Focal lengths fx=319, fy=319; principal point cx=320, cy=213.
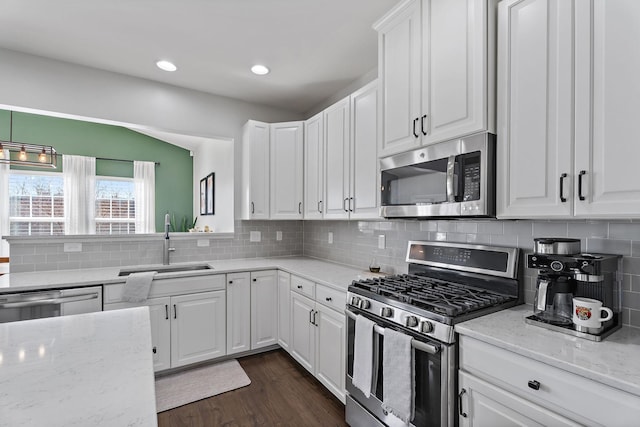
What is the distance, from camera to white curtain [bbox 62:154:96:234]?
5410 millimetres

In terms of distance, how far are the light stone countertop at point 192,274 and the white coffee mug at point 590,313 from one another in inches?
49.0

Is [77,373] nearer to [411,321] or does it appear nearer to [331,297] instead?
[411,321]

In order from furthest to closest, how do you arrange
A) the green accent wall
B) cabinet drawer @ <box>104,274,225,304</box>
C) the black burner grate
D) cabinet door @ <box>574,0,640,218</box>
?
1. the green accent wall
2. cabinet drawer @ <box>104,274,225,304</box>
3. the black burner grate
4. cabinet door @ <box>574,0,640,218</box>

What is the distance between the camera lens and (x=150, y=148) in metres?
6.16

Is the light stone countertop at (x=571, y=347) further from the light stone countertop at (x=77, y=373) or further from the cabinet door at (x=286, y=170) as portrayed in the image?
the cabinet door at (x=286, y=170)

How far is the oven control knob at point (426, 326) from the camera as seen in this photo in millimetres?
1473

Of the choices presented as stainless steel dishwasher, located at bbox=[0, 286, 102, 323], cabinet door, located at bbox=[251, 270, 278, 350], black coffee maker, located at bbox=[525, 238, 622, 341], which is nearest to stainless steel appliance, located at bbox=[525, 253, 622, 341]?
black coffee maker, located at bbox=[525, 238, 622, 341]

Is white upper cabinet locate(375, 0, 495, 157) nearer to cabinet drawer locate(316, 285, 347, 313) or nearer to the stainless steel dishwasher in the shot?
cabinet drawer locate(316, 285, 347, 313)

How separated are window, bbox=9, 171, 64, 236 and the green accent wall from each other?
232 millimetres

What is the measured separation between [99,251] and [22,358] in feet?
7.55

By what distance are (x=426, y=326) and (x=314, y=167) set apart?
195 centimetres

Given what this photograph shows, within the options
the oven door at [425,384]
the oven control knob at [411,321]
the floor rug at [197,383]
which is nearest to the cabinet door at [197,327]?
the floor rug at [197,383]

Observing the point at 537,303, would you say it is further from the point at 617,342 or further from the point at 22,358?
the point at 22,358

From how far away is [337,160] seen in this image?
9.02ft
